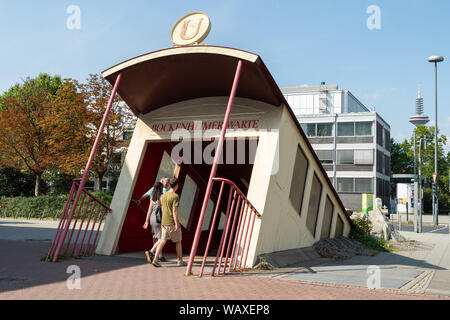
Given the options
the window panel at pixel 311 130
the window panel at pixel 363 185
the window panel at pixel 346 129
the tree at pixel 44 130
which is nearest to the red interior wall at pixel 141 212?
the tree at pixel 44 130

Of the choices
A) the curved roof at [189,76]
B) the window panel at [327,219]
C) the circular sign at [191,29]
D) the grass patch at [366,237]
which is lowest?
the grass patch at [366,237]

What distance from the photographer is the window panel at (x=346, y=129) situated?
5238 cm

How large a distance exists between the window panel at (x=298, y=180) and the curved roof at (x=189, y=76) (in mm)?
1844

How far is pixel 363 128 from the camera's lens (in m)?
51.9

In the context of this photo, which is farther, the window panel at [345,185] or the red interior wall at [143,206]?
the window panel at [345,185]

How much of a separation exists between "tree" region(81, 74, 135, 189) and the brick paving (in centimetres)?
2222

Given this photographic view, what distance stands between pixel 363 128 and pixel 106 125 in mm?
32705

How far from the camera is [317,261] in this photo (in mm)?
10562

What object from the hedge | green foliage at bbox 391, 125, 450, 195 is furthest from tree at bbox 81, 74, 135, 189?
green foliage at bbox 391, 125, 450, 195

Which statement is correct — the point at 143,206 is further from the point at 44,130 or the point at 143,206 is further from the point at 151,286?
the point at 44,130

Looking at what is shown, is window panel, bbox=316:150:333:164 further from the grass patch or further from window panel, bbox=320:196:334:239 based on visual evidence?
window panel, bbox=320:196:334:239

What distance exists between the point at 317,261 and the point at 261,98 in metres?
4.17

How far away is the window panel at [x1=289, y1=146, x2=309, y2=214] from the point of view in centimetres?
1041

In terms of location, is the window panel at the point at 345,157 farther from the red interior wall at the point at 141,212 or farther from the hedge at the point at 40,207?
the red interior wall at the point at 141,212
